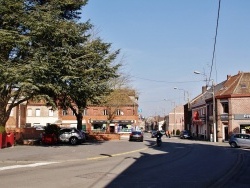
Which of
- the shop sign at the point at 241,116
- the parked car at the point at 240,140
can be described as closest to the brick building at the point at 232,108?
the shop sign at the point at 241,116

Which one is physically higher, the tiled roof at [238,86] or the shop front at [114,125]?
the tiled roof at [238,86]

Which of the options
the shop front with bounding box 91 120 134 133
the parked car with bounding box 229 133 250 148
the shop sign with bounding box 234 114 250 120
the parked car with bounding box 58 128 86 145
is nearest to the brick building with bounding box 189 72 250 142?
the shop sign with bounding box 234 114 250 120

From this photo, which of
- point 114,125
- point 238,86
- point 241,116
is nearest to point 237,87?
point 238,86

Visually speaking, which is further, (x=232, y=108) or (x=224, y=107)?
(x=224, y=107)

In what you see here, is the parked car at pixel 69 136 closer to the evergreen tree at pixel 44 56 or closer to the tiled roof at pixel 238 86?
the evergreen tree at pixel 44 56

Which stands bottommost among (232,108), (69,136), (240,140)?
(240,140)

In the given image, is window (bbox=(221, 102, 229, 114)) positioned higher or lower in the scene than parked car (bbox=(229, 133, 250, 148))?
higher

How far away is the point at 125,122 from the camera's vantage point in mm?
85750

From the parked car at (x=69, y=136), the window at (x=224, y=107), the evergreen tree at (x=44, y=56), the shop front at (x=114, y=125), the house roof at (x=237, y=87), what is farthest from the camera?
the shop front at (x=114, y=125)

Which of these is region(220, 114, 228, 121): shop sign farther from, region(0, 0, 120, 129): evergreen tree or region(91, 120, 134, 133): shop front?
region(91, 120, 134, 133): shop front

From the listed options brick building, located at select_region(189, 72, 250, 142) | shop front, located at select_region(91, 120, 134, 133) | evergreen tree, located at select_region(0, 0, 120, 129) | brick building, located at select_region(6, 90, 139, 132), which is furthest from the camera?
shop front, located at select_region(91, 120, 134, 133)

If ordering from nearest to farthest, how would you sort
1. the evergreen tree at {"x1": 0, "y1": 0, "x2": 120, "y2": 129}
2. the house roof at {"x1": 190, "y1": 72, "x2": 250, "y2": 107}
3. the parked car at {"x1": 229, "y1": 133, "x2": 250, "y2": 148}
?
the evergreen tree at {"x1": 0, "y1": 0, "x2": 120, "y2": 129}
the parked car at {"x1": 229, "y1": 133, "x2": 250, "y2": 148}
the house roof at {"x1": 190, "y1": 72, "x2": 250, "y2": 107}

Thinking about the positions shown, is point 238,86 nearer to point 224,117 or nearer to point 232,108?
point 232,108

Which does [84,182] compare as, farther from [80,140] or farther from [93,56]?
[80,140]
